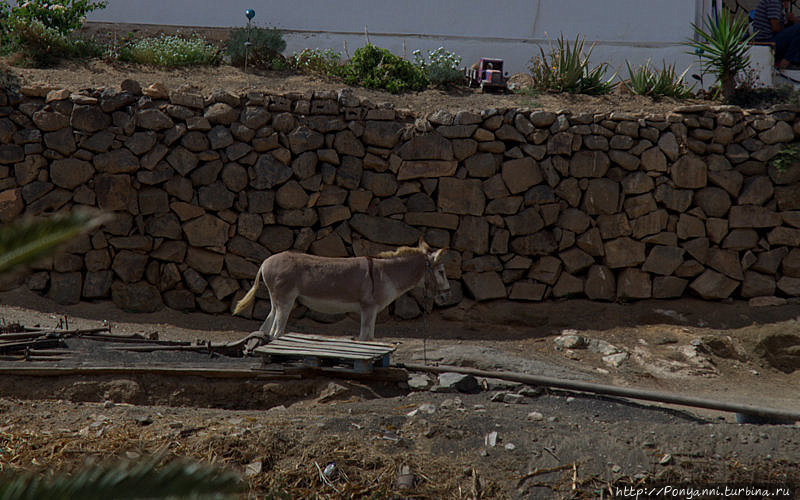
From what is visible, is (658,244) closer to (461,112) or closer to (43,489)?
(461,112)

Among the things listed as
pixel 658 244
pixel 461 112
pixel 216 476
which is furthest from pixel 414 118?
pixel 216 476

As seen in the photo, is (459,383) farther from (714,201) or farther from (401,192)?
(714,201)

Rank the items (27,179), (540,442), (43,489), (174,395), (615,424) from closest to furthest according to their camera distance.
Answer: (43,489) < (540,442) < (615,424) < (174,395) < (27,179)

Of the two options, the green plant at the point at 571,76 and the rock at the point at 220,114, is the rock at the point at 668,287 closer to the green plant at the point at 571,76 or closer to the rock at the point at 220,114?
the green plant at the point at 571,76

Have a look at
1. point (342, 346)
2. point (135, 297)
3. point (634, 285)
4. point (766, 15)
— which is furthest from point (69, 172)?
point (766, 15)

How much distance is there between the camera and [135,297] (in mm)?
10805

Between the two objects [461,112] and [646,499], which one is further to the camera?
[461,112]

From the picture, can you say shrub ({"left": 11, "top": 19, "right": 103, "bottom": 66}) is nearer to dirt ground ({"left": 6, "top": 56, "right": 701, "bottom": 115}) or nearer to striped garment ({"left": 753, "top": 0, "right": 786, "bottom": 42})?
dirt ground ({"left": 6, "top": 56, "right": 701, "bottom": 115})

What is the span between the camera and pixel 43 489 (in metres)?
2.59

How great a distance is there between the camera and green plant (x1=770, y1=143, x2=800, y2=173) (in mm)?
11070

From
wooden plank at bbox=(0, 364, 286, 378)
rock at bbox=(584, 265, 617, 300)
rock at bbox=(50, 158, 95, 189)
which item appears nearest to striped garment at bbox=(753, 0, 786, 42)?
rock at bbox=(584, 265, 617, 300)

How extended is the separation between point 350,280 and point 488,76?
6133mm

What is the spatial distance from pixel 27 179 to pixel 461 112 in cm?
670

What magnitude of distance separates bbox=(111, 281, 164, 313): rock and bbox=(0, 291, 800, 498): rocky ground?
3.94 metres
